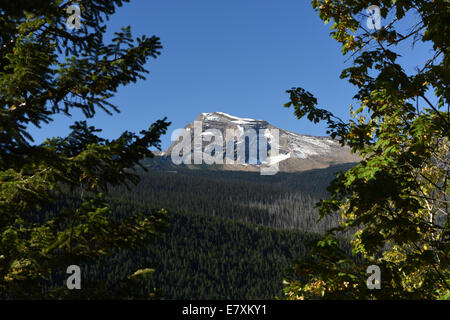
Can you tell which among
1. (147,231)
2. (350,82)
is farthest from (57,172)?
(350,82)

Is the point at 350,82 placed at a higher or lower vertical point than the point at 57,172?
higher

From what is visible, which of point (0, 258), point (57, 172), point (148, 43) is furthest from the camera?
point (148, 43)

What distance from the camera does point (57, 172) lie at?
5.79 metres

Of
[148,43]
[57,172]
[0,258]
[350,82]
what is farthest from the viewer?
[350,82]

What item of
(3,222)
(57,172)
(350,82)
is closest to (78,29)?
(57,172)

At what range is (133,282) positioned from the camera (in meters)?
6.75

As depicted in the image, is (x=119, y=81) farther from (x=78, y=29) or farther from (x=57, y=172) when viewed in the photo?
(x=57, y=172)

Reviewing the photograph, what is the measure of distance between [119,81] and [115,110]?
0.77 m

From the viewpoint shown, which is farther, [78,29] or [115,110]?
[78,29]

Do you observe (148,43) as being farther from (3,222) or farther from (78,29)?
(3,222)
